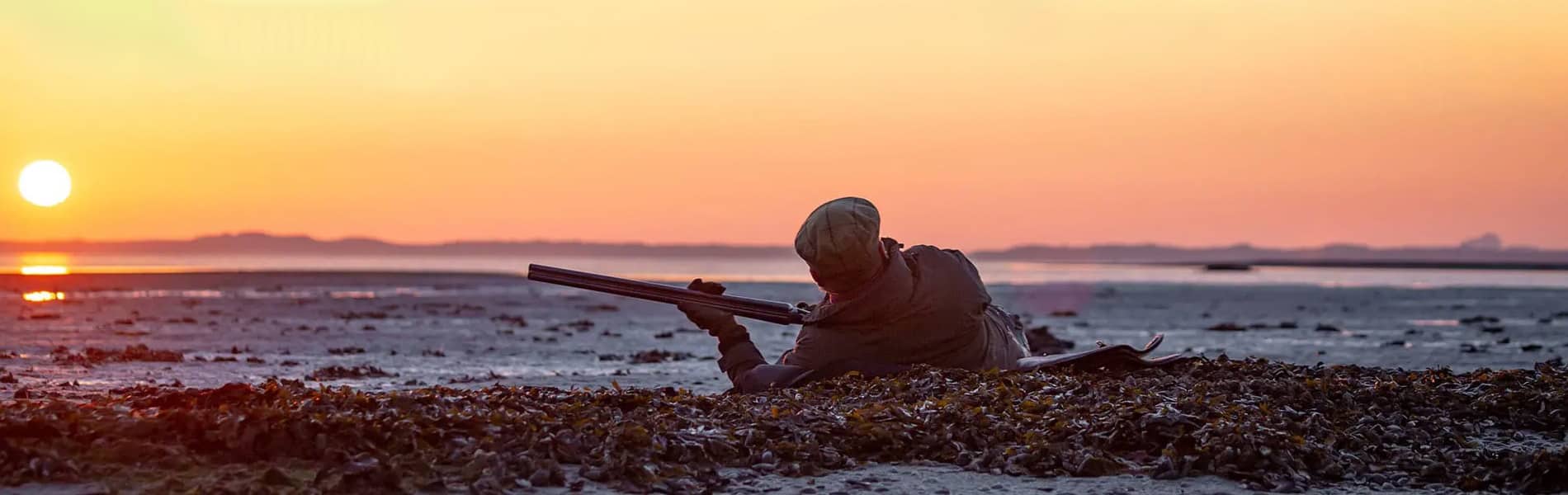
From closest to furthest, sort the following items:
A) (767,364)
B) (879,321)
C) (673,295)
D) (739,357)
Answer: (879,321) < (767,364) < (739,357) < (673,295)

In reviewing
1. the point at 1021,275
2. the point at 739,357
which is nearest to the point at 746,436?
the point at 739,357

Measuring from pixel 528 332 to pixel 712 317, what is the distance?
1625 centimetres

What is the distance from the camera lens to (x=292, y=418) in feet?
25.2

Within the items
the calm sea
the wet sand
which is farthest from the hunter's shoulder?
the calm sea

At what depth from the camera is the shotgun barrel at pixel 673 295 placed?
1176cm

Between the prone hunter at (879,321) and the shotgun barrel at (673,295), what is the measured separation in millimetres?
80

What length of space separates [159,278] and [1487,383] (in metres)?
59.9

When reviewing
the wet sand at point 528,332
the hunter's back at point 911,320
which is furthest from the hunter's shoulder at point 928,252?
the wet sand at point 528,332

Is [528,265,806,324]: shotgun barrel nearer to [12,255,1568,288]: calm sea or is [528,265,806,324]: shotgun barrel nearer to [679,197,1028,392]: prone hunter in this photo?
[679,197,1028,392]: prone hunter

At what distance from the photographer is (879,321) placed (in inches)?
445

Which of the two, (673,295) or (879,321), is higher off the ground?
(673,295)

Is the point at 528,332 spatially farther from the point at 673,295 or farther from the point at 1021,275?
the point at 1021,275

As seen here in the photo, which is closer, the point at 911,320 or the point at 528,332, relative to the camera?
the point at 911,320

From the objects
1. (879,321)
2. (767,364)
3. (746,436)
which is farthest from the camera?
(767,364)
